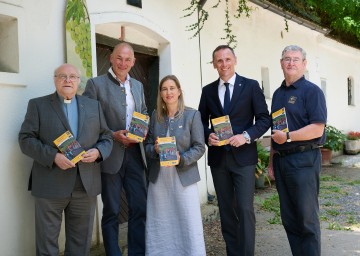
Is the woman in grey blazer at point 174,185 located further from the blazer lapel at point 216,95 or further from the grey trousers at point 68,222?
the grey trousers at point 68,222

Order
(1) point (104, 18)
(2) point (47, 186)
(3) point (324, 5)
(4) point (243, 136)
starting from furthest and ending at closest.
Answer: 1. (3) point (324, 5)
2. (1) point (104, 18)
3. (4) point (243, 136)
4. (2) point (47, 186)

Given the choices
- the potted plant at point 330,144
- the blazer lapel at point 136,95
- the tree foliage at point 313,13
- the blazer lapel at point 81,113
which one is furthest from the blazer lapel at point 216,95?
the potted plant at point 330,144

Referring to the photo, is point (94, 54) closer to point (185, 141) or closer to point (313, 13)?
point (185, 141)

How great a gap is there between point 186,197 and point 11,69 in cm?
193

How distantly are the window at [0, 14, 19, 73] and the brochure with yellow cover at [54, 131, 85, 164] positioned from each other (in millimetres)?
935

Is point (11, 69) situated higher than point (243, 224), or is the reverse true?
point (11, 69)

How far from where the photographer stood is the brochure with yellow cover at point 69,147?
3.16 m

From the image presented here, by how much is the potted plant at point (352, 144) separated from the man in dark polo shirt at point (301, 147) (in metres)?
11.0

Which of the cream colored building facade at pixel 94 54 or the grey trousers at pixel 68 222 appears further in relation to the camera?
the cream colored building facade at pixel 94 54

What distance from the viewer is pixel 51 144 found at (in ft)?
10.7

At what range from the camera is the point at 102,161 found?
3.65 metres

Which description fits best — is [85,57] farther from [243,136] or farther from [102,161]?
[243,136]

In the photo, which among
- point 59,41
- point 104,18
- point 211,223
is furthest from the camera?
point 211,223

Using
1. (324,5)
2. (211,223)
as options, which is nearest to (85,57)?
(211,223)
